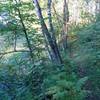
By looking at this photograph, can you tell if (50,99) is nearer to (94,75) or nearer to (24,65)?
(24,65)

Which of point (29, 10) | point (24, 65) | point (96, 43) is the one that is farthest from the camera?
point (96, 43)

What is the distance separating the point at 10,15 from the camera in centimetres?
599

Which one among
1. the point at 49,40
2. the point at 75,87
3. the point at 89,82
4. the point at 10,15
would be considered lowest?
the point at 89,82

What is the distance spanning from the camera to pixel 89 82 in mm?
6516

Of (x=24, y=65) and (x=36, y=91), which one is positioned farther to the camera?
(x=24, y=65)

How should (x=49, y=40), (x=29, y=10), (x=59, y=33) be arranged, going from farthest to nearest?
(x=59, y=33)
(x=49, y=40)
(x=29, y=10)

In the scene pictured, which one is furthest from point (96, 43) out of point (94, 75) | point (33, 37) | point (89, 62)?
point (33, 37)

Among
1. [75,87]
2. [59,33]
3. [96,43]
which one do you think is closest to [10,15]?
[75,87]

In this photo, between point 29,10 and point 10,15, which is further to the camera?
point 29,10

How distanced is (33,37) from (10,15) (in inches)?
31.0

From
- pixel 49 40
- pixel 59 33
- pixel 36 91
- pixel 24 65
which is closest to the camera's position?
pixel 36 91

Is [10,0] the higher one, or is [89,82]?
[10,0]

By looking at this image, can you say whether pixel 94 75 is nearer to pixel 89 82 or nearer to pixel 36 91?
pixel 89 82

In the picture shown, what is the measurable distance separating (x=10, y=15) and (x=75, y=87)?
2299mm
